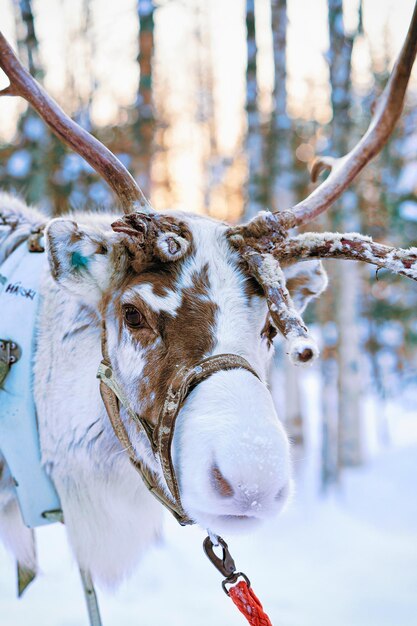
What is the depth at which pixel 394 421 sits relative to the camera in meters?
12.8

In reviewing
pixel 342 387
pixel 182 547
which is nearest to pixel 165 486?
pixel 182 547

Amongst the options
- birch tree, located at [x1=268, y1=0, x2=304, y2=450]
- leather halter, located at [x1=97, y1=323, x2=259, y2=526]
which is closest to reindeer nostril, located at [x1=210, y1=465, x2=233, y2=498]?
leather halter, located at [x1=97, y1=323, x2=259, y2=526]

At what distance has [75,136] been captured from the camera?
2490 millimetres

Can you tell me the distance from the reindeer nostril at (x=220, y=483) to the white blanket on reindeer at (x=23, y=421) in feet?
3.80

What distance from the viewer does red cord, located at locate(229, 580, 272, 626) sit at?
6.79 ft

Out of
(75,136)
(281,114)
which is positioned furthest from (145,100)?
(75,136)

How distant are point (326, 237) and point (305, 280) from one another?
497mm

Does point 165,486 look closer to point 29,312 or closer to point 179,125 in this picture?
point 29,312

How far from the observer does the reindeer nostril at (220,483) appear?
5.28ft

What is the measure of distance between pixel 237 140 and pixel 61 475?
67.4ft

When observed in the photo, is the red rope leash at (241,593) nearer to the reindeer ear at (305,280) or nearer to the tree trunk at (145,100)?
→ the reindeer ear at (305,280)

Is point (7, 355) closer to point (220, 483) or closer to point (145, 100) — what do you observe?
point (220, 483)

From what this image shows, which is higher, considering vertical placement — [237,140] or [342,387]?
[237,140]

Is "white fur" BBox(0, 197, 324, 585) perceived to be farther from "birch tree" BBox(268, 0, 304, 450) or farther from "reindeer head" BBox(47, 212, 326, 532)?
"birch tree" BBox(268, 0, 304, 450)
